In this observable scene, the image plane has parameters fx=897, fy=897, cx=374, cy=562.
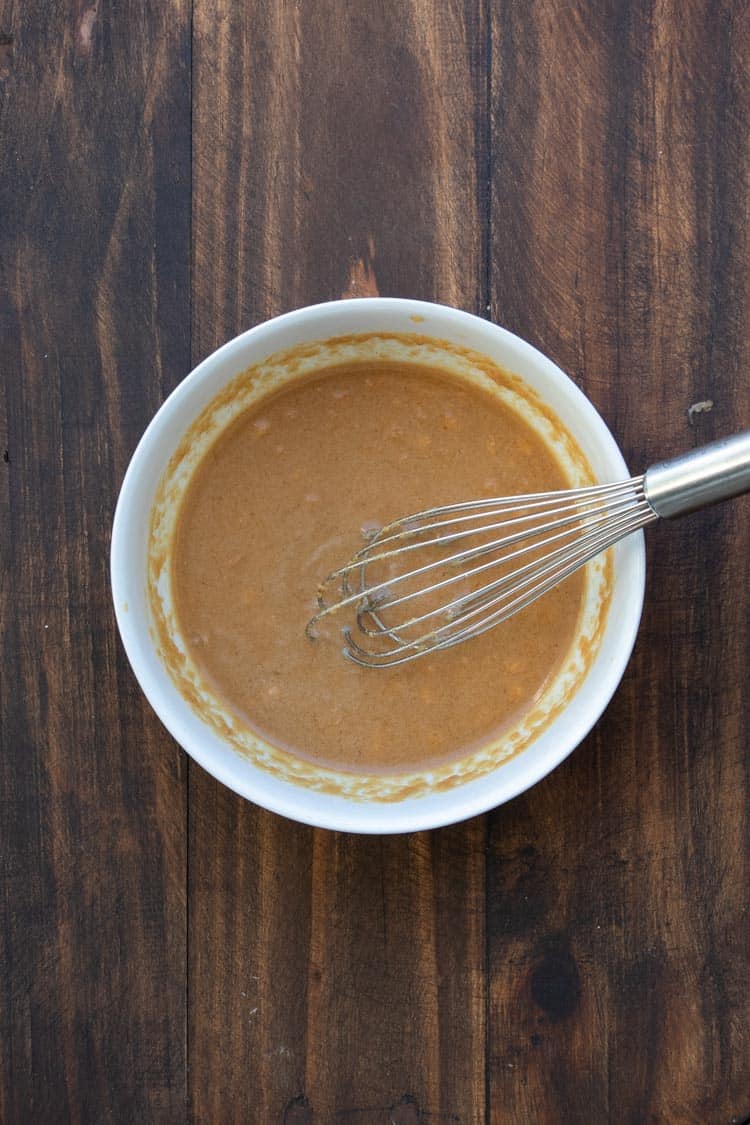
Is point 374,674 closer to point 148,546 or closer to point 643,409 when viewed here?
point 148,546

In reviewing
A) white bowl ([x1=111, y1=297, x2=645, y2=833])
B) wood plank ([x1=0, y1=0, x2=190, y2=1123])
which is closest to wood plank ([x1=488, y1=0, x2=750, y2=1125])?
white bowl ([x1=111, y1=297, x2=645, y2=833])

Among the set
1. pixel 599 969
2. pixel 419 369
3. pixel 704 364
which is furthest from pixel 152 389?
pixel 599 969

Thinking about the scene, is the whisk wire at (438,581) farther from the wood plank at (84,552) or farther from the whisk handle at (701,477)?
the wood plank at (84,552)

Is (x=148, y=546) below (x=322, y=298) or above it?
below

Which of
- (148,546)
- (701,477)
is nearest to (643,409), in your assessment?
(701,477)

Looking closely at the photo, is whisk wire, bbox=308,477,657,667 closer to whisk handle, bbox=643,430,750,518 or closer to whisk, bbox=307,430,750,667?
whisk, bbox=307,430,750,667

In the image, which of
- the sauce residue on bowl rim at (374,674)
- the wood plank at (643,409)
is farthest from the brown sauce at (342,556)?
the wood plank at (643,409)
